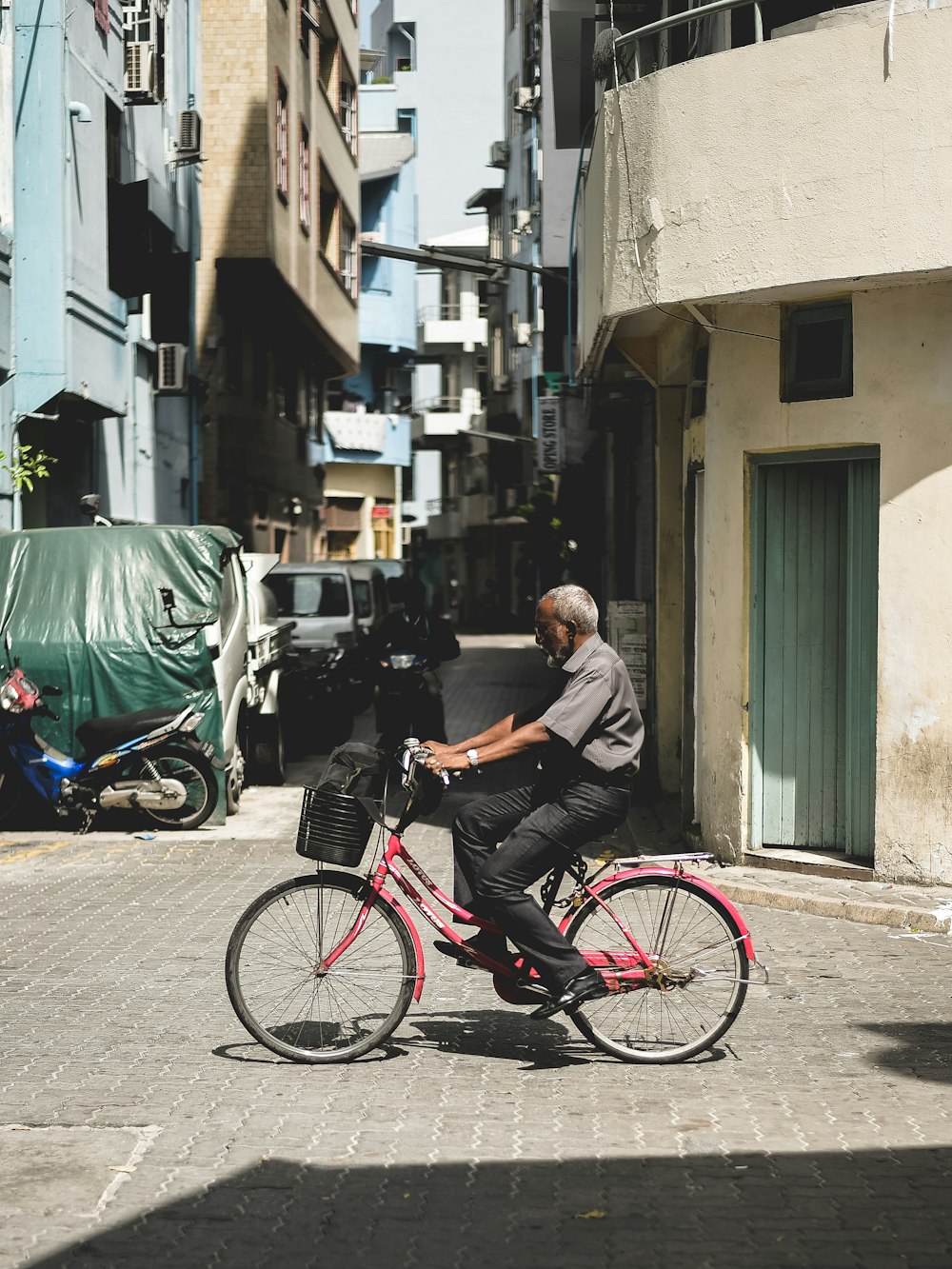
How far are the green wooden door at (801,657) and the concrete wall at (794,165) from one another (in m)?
1.42

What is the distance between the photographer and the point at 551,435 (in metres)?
27.9

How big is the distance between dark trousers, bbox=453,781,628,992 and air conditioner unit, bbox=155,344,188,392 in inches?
685

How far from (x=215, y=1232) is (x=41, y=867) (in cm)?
727

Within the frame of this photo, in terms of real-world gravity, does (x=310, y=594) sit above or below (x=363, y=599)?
above

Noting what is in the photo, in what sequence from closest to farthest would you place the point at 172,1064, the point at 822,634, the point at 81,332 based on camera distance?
the point at 172,1064, the point at 822,634, the point at 81,332

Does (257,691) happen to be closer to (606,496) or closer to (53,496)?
(53,496)

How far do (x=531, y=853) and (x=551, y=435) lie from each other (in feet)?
71.6

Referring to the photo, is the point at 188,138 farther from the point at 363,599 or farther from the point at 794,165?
the point at 794,165

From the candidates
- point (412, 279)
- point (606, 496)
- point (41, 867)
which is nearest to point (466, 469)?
point (412, 279)

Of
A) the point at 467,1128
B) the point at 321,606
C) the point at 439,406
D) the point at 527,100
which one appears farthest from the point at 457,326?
the point at 467,1128

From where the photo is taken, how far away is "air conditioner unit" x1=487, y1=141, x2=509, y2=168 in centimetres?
5661

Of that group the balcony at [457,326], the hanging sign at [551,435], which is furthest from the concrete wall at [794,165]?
the balcony at [457,326]

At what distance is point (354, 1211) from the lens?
495 centimetres

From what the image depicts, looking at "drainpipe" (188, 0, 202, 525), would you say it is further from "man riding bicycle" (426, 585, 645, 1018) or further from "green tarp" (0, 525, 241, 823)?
"man riding bicycle" (426, 585, 645, 1018)
